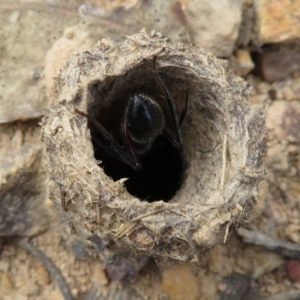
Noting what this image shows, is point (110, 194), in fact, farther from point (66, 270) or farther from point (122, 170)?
point (66, 270)

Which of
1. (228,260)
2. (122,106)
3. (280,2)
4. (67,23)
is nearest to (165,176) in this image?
(122,106)

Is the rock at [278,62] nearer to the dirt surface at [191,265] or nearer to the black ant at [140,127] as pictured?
the dirt surface at [191,265]

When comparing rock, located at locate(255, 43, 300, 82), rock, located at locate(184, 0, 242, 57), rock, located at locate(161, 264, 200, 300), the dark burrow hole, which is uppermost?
rock, located at locate(184, 0, 242, 57)

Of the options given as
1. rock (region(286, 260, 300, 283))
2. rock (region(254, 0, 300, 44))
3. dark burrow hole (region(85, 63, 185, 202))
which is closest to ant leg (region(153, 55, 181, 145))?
dark burrow hole (region(85, 63, 185, 202))

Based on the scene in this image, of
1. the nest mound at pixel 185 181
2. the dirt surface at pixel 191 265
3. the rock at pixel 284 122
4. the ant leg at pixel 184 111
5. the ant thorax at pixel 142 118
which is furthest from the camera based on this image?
the rock at pixel 284 122

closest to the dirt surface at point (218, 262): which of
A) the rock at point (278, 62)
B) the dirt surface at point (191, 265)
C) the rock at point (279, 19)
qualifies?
the dirt surface at point (191, 265)

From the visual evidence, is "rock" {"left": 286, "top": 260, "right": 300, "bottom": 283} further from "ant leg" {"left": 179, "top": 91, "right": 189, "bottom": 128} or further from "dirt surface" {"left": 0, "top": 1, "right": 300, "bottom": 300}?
"ant leg" {"left": 179, "top": 91, "right": 189, "bottom": 128}

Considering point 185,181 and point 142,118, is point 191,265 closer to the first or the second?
point 185,181
